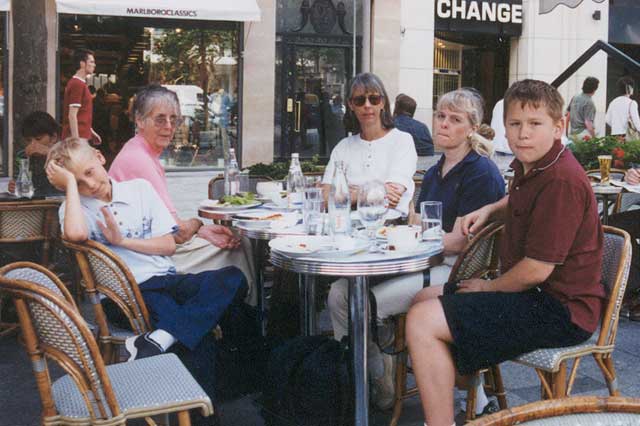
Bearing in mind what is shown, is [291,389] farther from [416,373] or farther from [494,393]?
[494,393]

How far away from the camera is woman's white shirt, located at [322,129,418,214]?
5.06 meters

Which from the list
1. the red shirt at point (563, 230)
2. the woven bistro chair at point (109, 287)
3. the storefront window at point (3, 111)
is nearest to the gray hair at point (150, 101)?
the woven bistro chair at point (109, 287)

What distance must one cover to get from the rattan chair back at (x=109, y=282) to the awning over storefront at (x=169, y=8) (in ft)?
29.1

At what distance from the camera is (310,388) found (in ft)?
11.3

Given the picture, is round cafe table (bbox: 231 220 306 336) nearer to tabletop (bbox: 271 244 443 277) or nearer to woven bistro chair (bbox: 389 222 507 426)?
tabletop (bbox: 271 244 443 277)

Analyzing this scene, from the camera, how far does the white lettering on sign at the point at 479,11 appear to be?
1639 centimetres

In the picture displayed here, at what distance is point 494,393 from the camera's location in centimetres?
383

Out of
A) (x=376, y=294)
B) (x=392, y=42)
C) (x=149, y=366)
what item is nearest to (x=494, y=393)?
(x=376, y=294)

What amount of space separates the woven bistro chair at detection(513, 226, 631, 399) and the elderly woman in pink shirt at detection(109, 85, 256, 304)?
1.95 meters

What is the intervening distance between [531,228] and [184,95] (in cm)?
1163

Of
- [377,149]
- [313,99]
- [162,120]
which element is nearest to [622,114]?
[313,99]

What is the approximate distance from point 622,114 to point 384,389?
9.44 meters

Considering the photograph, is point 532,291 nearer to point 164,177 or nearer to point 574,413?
point 574,413

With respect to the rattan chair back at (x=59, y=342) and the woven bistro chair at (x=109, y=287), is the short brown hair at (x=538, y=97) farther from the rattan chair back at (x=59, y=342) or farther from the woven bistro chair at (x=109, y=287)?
the rattan chair back at (x=59, y=342)
